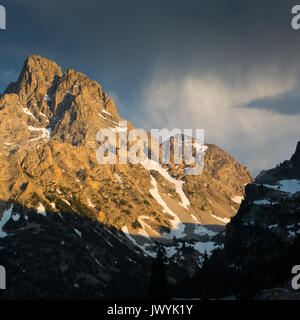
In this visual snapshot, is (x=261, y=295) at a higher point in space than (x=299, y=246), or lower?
lower

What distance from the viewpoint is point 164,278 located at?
75.6m
